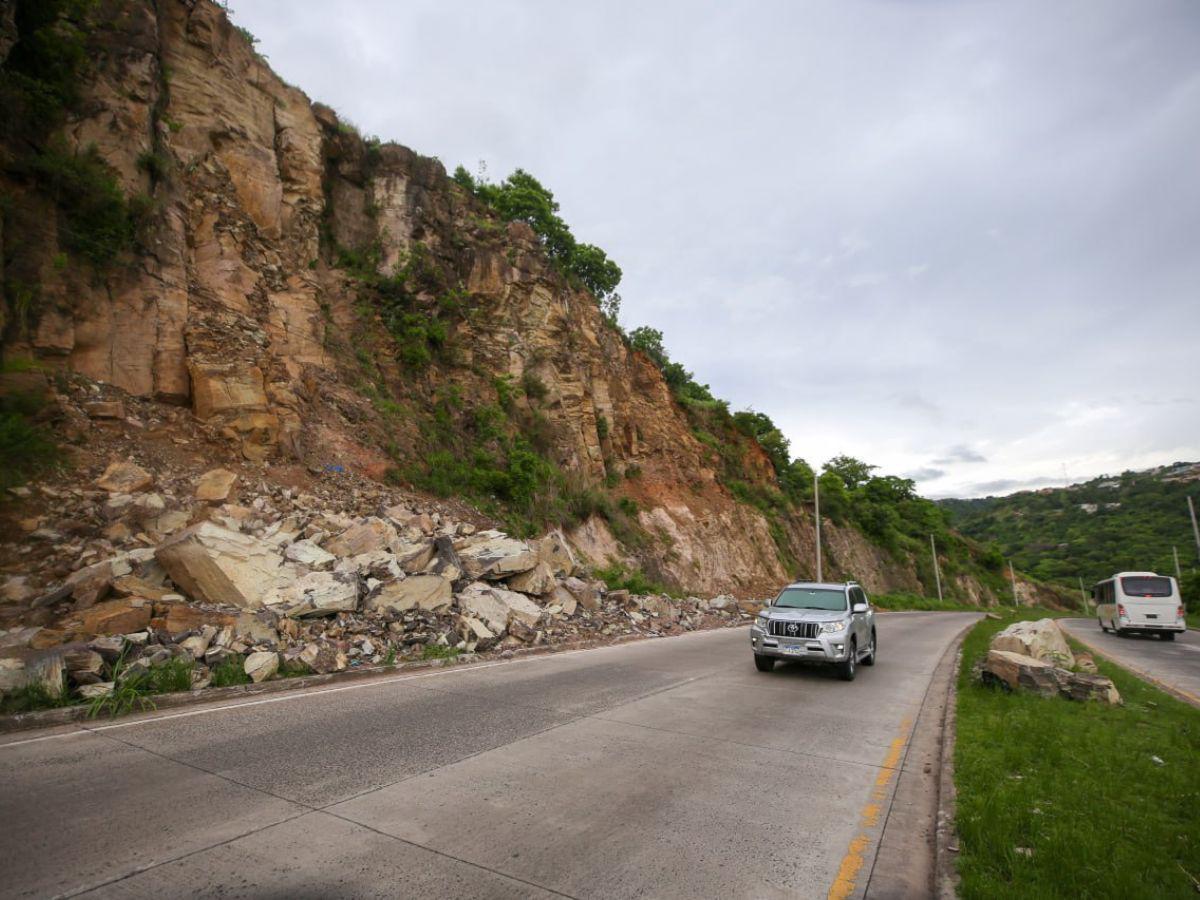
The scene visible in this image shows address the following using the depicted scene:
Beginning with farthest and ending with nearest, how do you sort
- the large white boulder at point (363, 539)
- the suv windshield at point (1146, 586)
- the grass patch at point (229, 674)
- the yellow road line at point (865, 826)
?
the suv windshield at point (1146, 586), the large white boulder at point (363, 539), the grass patch at point (229, 674), the yellow road line at point (865, 826)

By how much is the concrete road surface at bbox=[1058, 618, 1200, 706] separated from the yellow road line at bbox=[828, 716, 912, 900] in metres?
6.94

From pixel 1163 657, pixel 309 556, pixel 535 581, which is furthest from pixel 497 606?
pixel 1163 657

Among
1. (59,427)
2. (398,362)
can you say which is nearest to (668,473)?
(398,362)

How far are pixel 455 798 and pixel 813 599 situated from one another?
8.62 metres

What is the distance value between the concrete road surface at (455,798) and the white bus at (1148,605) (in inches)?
757

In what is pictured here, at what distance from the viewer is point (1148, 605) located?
2072cm

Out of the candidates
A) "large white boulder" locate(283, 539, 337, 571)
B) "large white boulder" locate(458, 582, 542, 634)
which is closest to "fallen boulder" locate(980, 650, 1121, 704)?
"large white boulder" locate(458, 582, 542, 634)

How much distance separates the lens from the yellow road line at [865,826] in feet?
11.9

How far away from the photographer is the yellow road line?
142 inches

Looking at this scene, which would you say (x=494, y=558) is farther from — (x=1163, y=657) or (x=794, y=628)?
(x=1163, y=657)

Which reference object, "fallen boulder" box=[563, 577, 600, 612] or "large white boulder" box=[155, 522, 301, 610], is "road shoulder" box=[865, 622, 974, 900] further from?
"large white boulder" box=[155, 522, 301, 610]

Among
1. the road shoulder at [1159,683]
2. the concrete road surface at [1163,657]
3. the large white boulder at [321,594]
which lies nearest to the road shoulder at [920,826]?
the road shoulder at [1159,683]

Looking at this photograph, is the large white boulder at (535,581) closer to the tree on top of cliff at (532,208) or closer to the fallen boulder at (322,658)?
the fallen boulder at (322,658)

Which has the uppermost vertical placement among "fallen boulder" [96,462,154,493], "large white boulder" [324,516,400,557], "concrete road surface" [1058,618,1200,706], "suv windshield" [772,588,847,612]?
"fallen boulder" [96,462,154,493]
